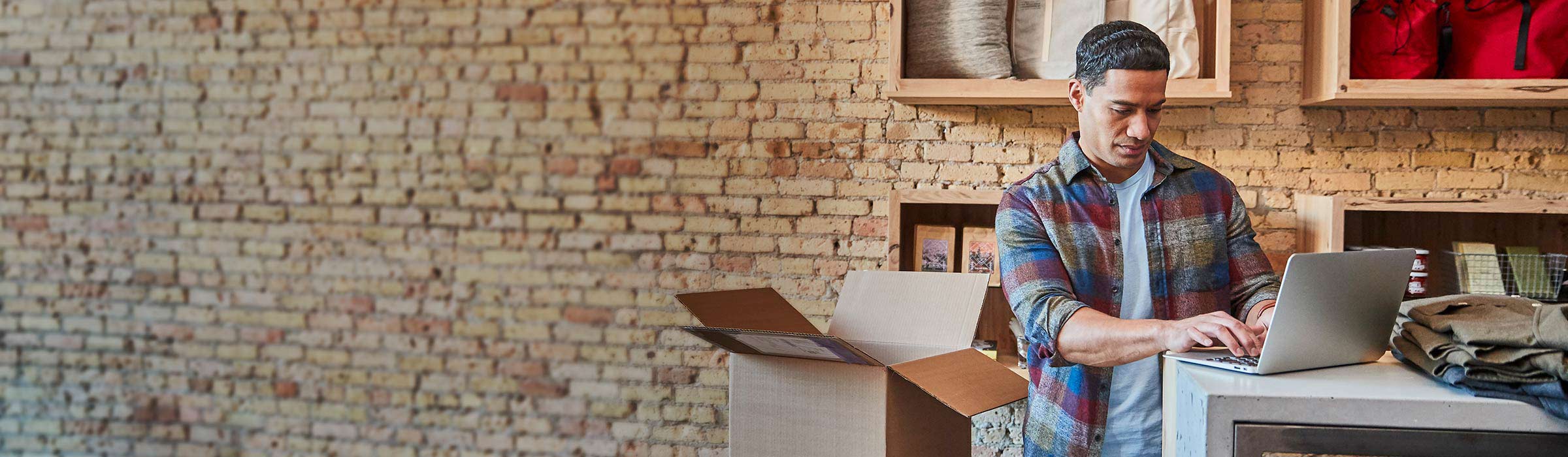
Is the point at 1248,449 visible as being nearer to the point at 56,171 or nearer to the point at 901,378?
the point at 901,378

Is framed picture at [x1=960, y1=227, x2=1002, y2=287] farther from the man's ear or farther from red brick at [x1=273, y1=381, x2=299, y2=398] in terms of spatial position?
red brick at [x1=273, y1=381, x2=299, y2=398]

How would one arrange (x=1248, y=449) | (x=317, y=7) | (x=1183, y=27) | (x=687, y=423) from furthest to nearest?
(x=317, y=7) < (x=687, y=423) < (x=1183, y=27) < (x=1248, y=449)

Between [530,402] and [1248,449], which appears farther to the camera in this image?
[530,402]

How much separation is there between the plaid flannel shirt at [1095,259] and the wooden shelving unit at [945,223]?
0.90 metres

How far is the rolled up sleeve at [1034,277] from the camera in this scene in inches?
58.9

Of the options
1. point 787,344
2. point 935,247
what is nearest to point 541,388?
point 935,247

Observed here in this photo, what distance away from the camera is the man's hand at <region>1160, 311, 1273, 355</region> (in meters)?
1.16

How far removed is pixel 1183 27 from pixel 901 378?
141cm

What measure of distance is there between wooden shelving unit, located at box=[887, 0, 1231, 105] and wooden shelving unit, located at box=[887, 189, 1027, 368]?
25 centimetres

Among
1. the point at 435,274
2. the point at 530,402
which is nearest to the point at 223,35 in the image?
the point at 435,274

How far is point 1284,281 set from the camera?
1.05 m

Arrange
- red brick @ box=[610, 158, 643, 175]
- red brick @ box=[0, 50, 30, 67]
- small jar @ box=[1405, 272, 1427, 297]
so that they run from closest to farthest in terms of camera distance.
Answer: small jar @ box=[1405, 272, 1427, 297] < red brick @ box=[610, 158, 643, 175] < red brick @ box=[0, 50, 30, 67]

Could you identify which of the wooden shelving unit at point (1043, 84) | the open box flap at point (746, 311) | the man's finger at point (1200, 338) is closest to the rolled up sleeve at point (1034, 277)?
the man's finger at point (1200, 338)

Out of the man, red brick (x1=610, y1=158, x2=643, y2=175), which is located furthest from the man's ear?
red brick (x1=610, y1=158, x2=643, y2=175)
